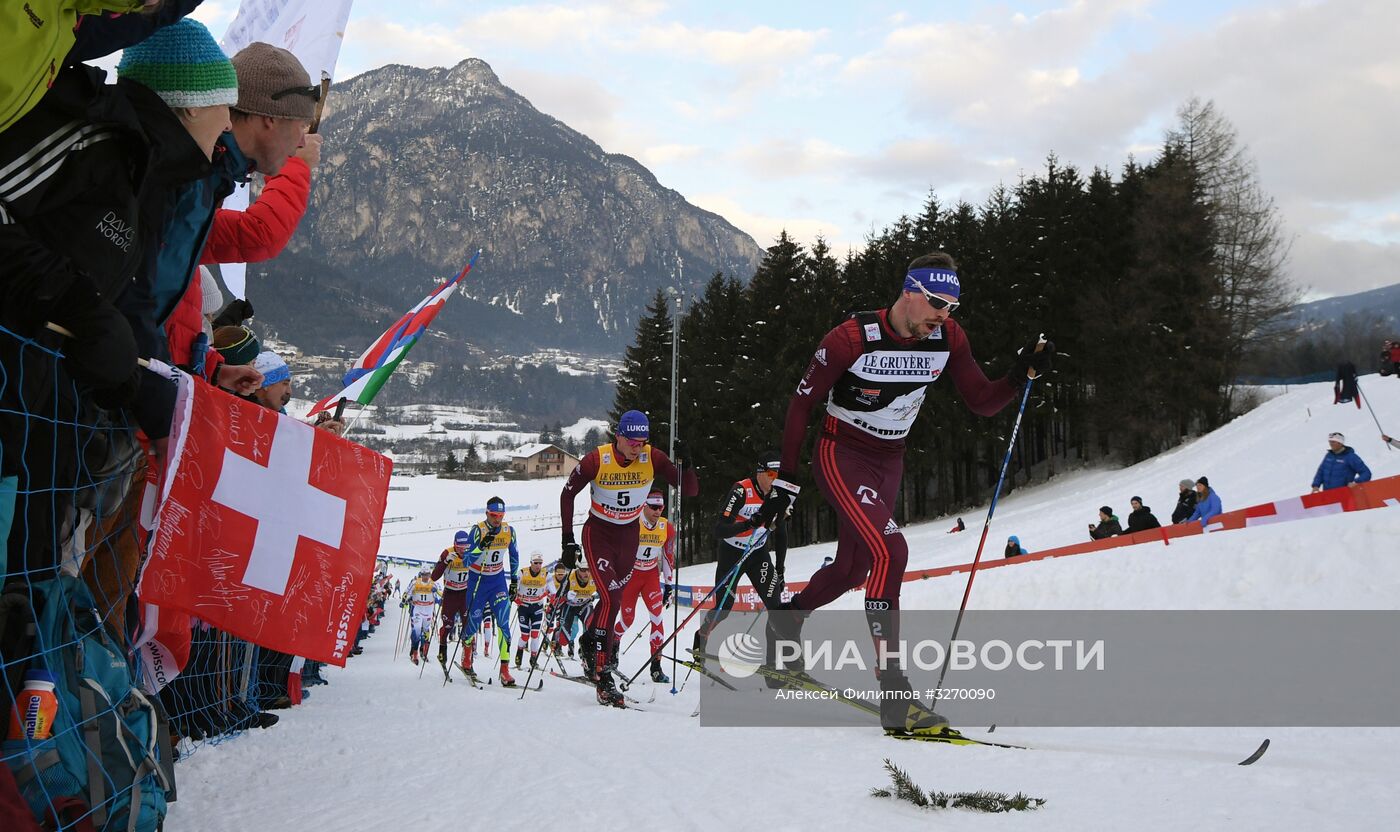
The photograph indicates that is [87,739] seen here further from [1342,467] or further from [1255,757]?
[1342,467]

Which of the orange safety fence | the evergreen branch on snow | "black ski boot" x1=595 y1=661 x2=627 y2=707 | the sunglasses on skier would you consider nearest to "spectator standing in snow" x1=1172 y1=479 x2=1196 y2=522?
the orange safety fence

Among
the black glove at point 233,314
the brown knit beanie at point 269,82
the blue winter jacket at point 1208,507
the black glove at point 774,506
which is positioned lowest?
the blue winter jacket at point 1208,507

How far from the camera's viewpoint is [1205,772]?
2982mm

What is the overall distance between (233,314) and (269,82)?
260 cm

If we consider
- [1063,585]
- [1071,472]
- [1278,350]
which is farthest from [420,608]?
[1278,350]

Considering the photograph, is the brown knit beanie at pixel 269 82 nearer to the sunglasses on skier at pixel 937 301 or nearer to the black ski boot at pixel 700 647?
the sunglasses on skier at pixel 937 301

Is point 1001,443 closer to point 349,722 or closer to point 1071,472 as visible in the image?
point 1071,472

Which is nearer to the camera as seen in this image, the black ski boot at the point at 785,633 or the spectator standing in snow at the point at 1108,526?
the black ski boot at the point at 785,633

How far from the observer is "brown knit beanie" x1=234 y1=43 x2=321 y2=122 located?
2.89 metres

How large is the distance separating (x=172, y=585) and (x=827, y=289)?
3733cm
